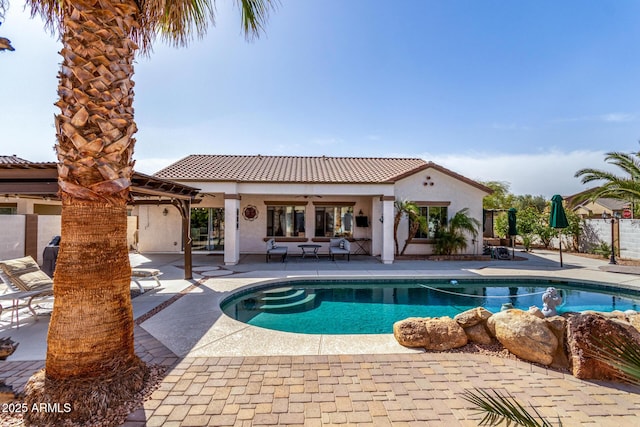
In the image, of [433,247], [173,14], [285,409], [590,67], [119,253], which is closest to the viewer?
[285,409]

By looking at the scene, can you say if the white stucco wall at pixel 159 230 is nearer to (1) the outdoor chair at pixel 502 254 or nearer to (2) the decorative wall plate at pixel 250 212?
(2) the decorative wall plate at pixel 250 212

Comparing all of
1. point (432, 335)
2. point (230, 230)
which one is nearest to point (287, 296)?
point (230, 230)

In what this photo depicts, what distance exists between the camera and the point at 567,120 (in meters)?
16.9

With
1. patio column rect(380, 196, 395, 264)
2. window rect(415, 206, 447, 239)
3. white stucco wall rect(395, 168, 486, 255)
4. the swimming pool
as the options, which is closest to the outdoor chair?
white stucco wall rect(395, 168, 486, 255)

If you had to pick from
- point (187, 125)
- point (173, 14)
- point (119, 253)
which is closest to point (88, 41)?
point (173, 14)

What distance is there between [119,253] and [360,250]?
14631 millimetres

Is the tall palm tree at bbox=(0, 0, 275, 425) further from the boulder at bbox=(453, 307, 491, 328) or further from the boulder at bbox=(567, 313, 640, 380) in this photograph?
the boulder at bbox=(567, 313, 640, 380)

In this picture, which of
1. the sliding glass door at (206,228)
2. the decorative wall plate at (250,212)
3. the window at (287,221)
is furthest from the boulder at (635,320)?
the sliding glass door at (206,228)

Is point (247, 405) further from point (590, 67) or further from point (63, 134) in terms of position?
point (590, 67)

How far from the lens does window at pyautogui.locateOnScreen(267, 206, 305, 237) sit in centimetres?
1747

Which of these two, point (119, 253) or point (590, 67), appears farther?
point (590, 67)

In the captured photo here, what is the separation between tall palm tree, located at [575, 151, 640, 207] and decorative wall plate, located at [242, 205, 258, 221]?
60.8 ft

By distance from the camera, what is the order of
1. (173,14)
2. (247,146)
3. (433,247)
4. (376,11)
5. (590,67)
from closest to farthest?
(173,14) → (376,11) → (590,67) → (433,247) → (247,146)

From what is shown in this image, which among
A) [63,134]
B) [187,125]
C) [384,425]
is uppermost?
[187,125]
